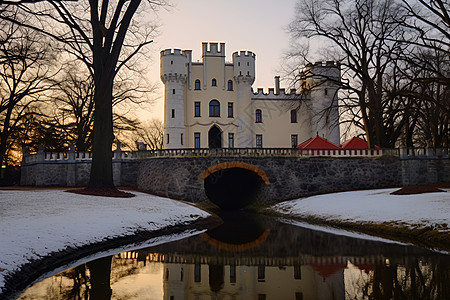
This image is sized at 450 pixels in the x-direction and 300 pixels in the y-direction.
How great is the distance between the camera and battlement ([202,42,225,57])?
41.7m

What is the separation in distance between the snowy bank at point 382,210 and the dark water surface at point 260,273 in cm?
302

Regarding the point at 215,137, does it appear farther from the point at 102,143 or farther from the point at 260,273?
the point at 260,273

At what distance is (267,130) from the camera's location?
42969 mm

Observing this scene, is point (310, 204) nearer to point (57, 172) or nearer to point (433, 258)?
point (433, 258)

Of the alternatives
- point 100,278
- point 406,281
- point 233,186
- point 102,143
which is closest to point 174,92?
point 233,186

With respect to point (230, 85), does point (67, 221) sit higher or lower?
lower

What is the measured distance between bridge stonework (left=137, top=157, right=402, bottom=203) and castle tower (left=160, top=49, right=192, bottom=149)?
11289 mm

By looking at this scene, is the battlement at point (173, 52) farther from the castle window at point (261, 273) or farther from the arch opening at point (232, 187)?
the castle window at point (261, 273)

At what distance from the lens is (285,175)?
27.8 meters

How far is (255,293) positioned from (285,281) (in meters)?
1.08

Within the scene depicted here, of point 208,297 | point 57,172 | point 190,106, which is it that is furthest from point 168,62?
point 208,297

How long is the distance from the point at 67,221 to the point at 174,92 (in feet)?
97.5

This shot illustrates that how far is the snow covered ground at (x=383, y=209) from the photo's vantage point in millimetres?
14211

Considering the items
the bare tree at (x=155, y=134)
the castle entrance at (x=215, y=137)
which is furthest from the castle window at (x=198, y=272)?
the bare tree at (x=155, y=134)
